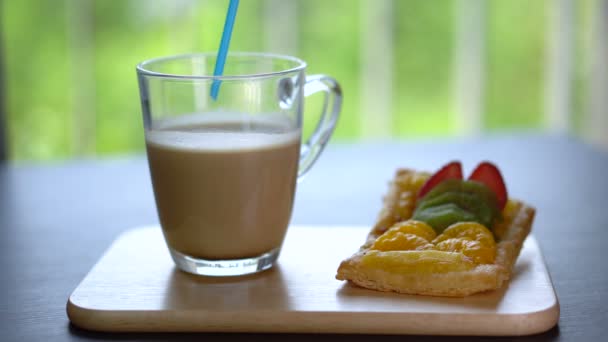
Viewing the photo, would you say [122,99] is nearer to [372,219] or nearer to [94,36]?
[94,36]

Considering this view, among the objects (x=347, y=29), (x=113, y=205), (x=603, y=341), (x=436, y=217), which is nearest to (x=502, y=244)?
(x=436, y=217)

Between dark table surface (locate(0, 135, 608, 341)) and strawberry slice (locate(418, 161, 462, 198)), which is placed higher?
strawberry slice (locate(418, 161, 462, 198))

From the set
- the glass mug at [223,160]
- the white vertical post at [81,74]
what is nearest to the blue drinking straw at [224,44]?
the glass mug at [223,160]

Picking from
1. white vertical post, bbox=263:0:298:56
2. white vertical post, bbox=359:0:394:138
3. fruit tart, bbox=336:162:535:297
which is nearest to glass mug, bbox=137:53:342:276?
fruit tart, bbox=336:162:535:297

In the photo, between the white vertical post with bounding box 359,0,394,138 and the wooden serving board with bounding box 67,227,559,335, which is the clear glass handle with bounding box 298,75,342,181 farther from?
the white vertical post with bounding box 359,0,394,138

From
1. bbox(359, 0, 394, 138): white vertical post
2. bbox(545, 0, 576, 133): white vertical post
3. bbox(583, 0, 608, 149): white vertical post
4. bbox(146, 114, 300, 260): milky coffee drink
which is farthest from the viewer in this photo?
bbox(359, 0, 394, 138): white vertical post
